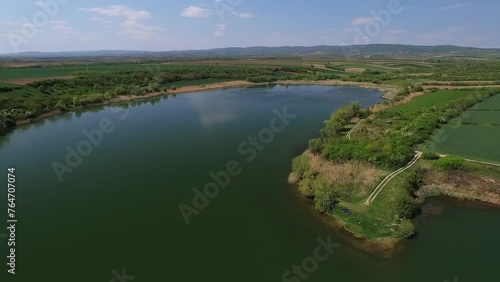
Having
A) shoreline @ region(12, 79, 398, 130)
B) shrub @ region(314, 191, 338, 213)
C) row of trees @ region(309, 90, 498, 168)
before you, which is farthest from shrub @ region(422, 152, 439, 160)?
shoreline @ region(12, 79, 398, 130)

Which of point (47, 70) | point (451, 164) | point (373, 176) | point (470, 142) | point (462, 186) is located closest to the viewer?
point (462, 186)

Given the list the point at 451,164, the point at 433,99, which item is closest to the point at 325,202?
the point at 451,164

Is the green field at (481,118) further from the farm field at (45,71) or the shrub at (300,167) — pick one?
the farm field at (45,71)

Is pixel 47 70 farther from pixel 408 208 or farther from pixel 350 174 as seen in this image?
pixel 408 208

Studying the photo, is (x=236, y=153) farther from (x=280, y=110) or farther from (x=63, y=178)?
(x=280, y=110)

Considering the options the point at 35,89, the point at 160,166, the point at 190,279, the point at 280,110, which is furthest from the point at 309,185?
the point at 35,89

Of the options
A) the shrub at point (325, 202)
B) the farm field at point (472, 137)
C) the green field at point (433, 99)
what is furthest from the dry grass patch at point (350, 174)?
the green field at point (433, 99)

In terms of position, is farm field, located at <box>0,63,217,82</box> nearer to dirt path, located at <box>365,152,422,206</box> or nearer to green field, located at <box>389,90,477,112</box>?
dirt path, located at <box>365,152,422,206</box>

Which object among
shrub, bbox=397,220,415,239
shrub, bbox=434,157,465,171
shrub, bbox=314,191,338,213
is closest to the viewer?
shrub, bbox=397,220,415,239
